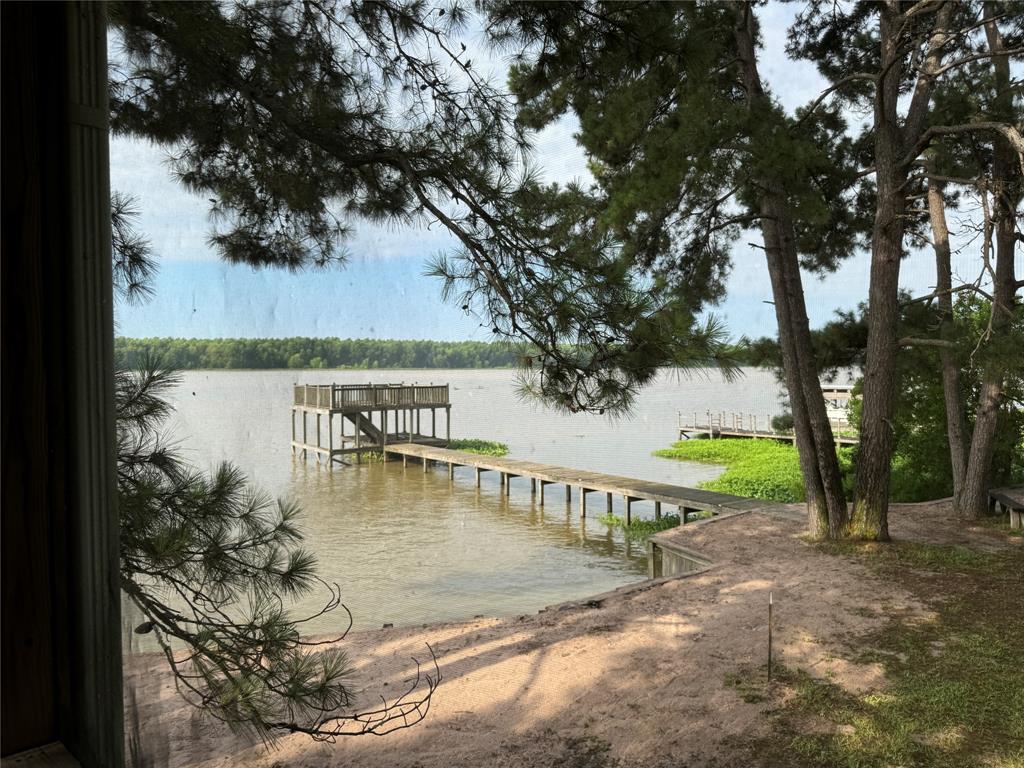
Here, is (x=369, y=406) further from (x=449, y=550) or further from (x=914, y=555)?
(x=914, y=555)

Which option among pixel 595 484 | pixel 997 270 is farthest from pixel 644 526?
pixel 997 270

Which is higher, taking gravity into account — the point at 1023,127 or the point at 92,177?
the point at 1023,127

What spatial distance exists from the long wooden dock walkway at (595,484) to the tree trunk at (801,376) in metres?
2.33

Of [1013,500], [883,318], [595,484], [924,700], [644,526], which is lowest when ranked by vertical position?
[644,526]

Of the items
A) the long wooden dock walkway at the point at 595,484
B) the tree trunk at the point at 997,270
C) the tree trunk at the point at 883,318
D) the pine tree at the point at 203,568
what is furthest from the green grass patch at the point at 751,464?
the pine tree at the point at 203,568

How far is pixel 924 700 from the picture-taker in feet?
10.8

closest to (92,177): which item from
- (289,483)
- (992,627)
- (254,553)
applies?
(254,553)

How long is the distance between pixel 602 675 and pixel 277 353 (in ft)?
9.33

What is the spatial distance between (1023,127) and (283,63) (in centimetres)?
586

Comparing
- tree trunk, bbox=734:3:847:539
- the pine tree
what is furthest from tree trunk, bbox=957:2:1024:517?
the pine tree

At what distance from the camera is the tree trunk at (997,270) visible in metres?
6.51

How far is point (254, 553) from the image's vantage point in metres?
2.07

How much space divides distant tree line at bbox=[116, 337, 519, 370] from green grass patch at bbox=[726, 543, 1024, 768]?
6.66ft

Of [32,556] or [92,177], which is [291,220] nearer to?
[92,177]
